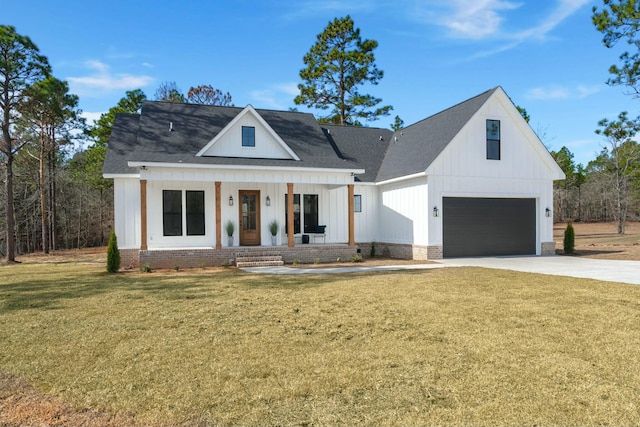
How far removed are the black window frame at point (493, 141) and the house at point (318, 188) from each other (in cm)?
4

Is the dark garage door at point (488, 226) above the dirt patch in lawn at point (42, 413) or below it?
above

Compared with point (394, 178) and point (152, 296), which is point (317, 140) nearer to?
point (394, 178)

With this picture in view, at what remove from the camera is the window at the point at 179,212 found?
55.7ft

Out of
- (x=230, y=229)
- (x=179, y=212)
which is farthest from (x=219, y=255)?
(x=179, y=212)

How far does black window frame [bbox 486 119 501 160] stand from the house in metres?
0.04

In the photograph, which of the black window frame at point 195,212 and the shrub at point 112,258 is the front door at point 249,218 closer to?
the black window frame at point 195,212

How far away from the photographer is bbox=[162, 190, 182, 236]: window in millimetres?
16953

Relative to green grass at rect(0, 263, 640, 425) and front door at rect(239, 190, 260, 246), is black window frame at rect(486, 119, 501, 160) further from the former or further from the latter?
A: front door at rect(239, 190, 260, 246)

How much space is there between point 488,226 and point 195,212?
12.6 meters

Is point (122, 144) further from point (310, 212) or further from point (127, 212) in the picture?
point (310, 212)

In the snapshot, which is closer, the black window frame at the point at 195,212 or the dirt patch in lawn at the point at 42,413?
the dirt patch in lawn at the point at 42,413

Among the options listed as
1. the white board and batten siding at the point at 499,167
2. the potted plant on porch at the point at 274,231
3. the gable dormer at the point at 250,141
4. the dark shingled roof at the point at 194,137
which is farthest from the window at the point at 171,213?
the white board and batten siding at the point at 499,167

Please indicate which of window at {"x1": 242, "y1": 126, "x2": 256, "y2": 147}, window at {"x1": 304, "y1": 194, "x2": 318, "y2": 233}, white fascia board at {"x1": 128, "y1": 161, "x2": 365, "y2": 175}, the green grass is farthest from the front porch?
the green grass

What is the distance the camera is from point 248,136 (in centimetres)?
1778
